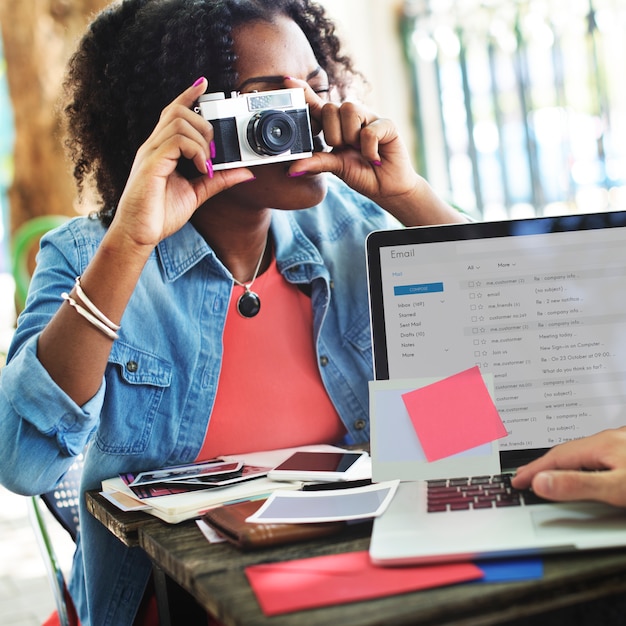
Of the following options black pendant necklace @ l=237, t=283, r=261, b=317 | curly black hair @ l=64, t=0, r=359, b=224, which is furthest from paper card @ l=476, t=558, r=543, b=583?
curly black hair @ l=64, t=0, r=359, b=224

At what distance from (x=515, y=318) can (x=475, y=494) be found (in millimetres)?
209

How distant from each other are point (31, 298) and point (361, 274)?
513mm

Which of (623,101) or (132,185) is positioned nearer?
(132,185)

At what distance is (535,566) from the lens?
0.70 meters

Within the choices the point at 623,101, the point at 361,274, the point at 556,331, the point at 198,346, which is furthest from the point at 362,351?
the point at 623,101

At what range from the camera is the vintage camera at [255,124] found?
1.23 meters

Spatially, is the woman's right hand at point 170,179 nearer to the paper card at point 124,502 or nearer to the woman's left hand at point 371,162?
the woman's left hand at point 371,162

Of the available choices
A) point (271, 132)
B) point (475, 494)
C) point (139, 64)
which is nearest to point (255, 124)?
point (271, 132)

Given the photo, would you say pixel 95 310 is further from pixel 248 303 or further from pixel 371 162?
pixel 371 162

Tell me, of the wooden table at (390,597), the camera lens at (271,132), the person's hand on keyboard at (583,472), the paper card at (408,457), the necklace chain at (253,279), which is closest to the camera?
the wooden table at (390,597)

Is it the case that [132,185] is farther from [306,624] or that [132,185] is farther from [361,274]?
[306,624]

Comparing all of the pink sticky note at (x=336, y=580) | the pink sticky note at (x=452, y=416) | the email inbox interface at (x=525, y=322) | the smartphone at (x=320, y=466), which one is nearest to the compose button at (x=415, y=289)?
the email inbox interface at (x=525, y=322)

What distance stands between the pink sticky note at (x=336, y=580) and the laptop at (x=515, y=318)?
0.18 metres

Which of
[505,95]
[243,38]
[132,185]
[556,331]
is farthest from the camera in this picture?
[505,95]
